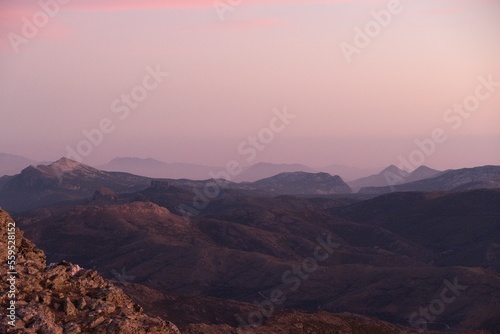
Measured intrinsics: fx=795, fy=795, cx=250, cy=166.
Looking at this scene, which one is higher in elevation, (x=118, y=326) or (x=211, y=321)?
(x=118, y=326)

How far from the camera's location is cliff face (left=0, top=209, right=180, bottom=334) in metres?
28.3

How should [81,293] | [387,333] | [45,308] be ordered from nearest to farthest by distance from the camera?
[45,308], [81,293], [387,333]

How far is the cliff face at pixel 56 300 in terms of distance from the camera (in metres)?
28.3

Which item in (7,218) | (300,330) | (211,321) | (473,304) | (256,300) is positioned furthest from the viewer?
(256,300)

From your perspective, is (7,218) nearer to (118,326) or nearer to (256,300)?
(118,326)

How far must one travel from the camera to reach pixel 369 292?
19950 cm

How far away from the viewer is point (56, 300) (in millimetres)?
30500

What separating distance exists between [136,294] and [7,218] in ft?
353

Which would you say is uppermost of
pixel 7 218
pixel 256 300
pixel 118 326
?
pixel 7 218

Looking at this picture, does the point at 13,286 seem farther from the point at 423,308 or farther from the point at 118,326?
the point at 423,308

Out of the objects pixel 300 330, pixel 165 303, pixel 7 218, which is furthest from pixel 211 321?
pixel 7 218

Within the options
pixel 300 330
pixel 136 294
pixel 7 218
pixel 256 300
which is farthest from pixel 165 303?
pixel 7 218

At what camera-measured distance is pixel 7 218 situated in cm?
3491

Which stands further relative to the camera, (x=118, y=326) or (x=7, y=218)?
(x=7, y=218)
